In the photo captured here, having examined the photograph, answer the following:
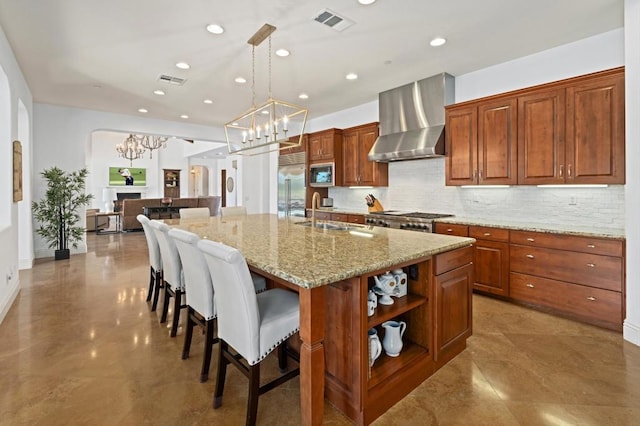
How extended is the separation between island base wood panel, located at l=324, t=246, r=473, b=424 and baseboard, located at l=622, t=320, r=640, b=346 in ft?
4.59

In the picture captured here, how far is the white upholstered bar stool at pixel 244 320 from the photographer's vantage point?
154 cm

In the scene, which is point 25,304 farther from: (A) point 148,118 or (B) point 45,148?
(A) point 148,118

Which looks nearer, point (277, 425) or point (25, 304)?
point (277, 425)

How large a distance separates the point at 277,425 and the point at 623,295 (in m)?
3.05

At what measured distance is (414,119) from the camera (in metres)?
4.62

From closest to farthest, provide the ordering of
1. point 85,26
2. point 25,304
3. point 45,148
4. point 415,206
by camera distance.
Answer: point 85,26 → point 25,304 → point 415,206 → point 45,148

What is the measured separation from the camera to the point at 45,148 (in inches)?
232

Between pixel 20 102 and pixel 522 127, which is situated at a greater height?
pixel 20 102

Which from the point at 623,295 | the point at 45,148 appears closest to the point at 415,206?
the point at 623,295

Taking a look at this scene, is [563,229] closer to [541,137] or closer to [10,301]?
[541,137]

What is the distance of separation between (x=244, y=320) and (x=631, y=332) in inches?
123

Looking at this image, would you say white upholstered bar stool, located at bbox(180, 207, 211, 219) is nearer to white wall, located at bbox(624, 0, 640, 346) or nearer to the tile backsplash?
the tile backsplash

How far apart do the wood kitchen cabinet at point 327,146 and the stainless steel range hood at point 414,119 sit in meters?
0.94

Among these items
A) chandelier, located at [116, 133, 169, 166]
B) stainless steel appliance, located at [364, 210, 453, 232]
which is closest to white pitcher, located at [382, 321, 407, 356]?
stainless steel appliance, located at [364, 210, 453, 232]
